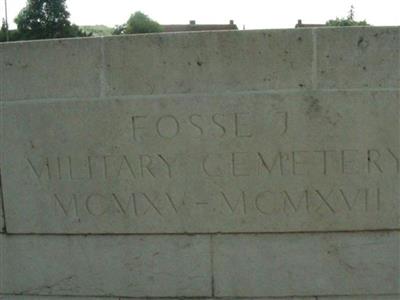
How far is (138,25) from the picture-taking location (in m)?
58.4

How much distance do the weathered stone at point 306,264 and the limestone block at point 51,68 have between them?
4.44 feet

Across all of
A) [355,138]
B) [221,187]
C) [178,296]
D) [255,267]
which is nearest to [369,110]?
[355,138]

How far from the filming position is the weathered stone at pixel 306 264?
319cm

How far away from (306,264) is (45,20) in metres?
55.8

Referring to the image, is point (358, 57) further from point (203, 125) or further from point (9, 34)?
point (9, 34)

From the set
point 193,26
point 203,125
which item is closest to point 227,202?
point 203,125

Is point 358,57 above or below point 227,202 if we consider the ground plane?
above

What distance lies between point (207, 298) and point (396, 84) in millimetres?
1825

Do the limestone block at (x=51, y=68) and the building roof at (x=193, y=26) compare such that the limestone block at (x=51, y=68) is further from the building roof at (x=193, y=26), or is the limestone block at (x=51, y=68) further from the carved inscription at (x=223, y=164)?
the building roof at (x=193, y=26)

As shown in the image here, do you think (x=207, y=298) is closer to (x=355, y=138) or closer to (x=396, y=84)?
(x=355, y=138)

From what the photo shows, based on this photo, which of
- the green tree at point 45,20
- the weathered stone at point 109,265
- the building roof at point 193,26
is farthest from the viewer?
the building roof at point 193,26

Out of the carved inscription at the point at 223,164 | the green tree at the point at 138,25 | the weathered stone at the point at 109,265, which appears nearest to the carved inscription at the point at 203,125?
the carved inscription at the point at 223,164

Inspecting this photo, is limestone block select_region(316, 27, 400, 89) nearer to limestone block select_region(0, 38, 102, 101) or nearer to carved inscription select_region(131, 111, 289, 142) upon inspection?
carved inscription select_region(131, 111, 289, 142)

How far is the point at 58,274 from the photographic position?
3377 millimetres
